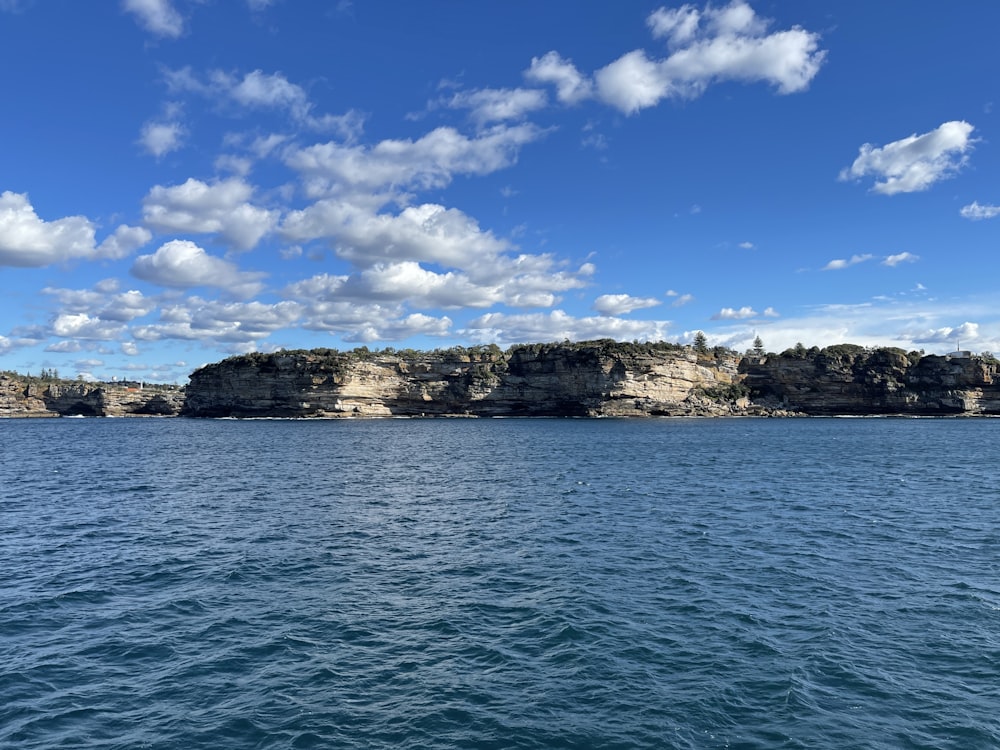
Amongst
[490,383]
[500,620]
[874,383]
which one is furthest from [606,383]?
[500,620]

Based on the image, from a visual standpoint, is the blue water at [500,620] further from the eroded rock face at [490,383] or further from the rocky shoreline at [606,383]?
the rocky shoreline at [606,383]

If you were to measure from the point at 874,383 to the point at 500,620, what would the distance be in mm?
174866

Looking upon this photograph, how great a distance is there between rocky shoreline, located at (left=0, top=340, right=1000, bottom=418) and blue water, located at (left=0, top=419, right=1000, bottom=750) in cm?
11539

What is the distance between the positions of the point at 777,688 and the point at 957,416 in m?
185

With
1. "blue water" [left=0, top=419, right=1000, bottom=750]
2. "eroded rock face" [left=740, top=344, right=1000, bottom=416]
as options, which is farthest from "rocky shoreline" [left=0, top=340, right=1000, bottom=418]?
"blue water" [left=0, top=419, right=1000, bottom=750]

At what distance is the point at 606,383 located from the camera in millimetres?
150375

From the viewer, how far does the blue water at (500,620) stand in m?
12.1

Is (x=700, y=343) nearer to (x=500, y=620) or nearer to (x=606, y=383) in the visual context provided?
(x=606, y=383)

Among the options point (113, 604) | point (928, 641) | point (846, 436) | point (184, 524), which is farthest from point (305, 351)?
point (928, 641)

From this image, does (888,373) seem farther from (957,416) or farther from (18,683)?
(18,683)

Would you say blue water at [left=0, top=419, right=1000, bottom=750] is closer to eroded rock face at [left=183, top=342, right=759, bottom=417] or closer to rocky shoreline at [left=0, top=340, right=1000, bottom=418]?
eroded rock face at [left=183, top=342, right=759, bottom=417]

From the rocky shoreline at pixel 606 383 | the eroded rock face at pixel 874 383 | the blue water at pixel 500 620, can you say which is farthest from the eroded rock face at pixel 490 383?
the blue water at pixel 500 620

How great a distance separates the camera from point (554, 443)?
268 feet

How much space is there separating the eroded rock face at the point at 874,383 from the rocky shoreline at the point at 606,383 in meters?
0.26
